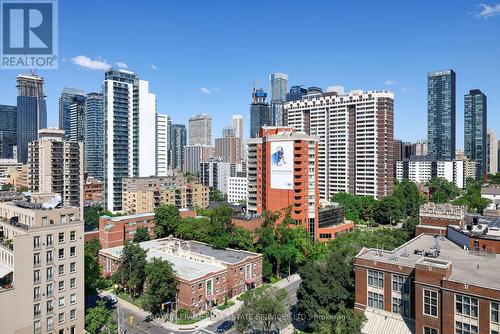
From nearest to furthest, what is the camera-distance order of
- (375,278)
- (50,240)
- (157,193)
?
(375,278)
(50,240)
(157,193)

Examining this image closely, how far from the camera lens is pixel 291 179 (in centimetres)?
9150

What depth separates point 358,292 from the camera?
4512 cm

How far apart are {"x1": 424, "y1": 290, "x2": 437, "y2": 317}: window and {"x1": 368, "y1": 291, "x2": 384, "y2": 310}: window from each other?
658 cm

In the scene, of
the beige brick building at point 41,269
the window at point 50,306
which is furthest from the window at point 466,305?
the window at point 50,306

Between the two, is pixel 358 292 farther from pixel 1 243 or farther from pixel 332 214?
pixel 332 214

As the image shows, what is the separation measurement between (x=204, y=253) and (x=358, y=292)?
120 ft

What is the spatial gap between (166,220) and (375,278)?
2401 inches

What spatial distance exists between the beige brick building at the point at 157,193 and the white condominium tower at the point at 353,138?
5541 cm

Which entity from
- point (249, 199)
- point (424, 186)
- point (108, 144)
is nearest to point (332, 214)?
point (249, 199)

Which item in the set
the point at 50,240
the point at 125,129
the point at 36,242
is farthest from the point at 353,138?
the point at 36,242

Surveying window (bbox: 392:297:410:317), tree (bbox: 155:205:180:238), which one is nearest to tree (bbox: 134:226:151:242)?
tree (bbox: 155:205:180:238)

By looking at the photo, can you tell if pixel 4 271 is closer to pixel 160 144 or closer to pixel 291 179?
pixel 291 179

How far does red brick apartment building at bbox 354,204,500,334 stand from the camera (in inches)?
1328

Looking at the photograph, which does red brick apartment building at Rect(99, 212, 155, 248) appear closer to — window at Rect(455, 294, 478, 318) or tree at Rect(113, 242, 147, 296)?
tree at Rect(113, 242, 147, 296)
